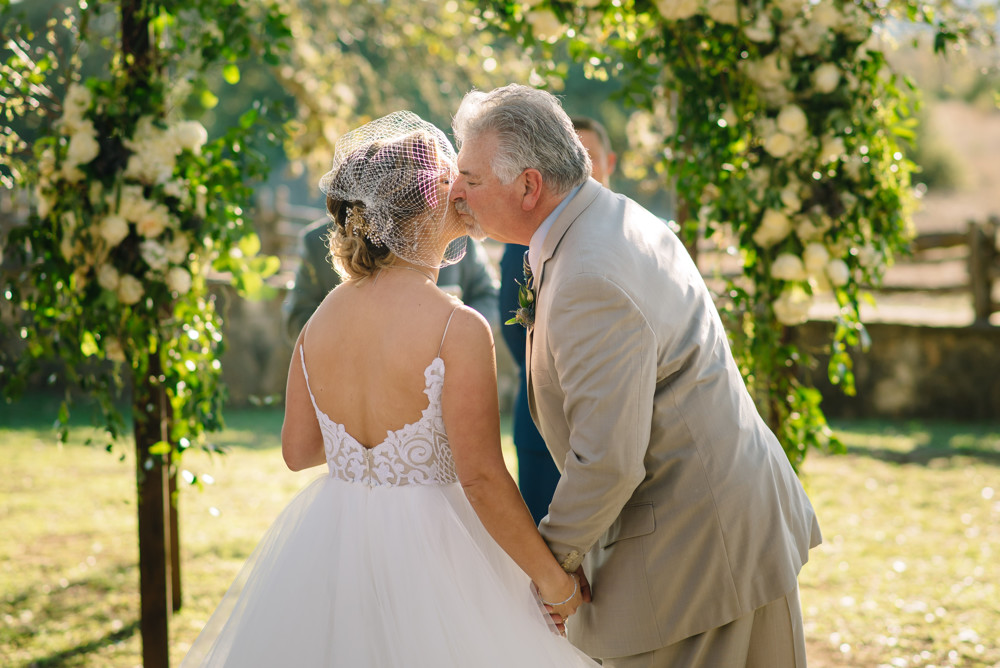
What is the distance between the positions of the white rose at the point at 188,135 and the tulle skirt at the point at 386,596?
1.48 m

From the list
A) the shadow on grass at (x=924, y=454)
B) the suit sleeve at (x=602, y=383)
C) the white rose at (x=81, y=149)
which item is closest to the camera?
the suit sleeve at (x=602, y=383)

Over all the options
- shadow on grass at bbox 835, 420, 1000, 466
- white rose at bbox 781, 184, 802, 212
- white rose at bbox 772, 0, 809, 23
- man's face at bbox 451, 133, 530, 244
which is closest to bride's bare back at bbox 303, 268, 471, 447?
man's face at bbox 451, 133, 530, 244

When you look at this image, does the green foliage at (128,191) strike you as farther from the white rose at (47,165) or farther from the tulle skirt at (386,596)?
the tulle skirt at (386,596)

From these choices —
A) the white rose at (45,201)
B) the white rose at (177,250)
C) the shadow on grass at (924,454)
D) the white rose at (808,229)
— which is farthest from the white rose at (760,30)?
the shadow on grass at (924,454)

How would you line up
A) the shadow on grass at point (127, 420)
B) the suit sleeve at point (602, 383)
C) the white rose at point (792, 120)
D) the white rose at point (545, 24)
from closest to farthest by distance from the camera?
the suit sleeve at point (602, 383)
the white rose at point (792, 120)
the white rose at point (545, 24)
the shadow on grass at point (127, 420)

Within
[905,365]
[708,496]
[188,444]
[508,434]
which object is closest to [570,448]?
[708,496]

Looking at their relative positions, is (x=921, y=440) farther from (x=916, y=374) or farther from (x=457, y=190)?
(x=457, y=190)

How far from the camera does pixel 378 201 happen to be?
228cm

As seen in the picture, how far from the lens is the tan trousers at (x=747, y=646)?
2191 mm

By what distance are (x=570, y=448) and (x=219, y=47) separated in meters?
2.14

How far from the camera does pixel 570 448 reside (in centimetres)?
214

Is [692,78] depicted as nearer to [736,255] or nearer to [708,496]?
[736,255]

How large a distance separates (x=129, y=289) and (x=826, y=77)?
2653 mm

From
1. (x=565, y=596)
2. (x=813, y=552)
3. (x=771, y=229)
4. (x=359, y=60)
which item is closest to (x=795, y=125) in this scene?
(x=771, y=229)
